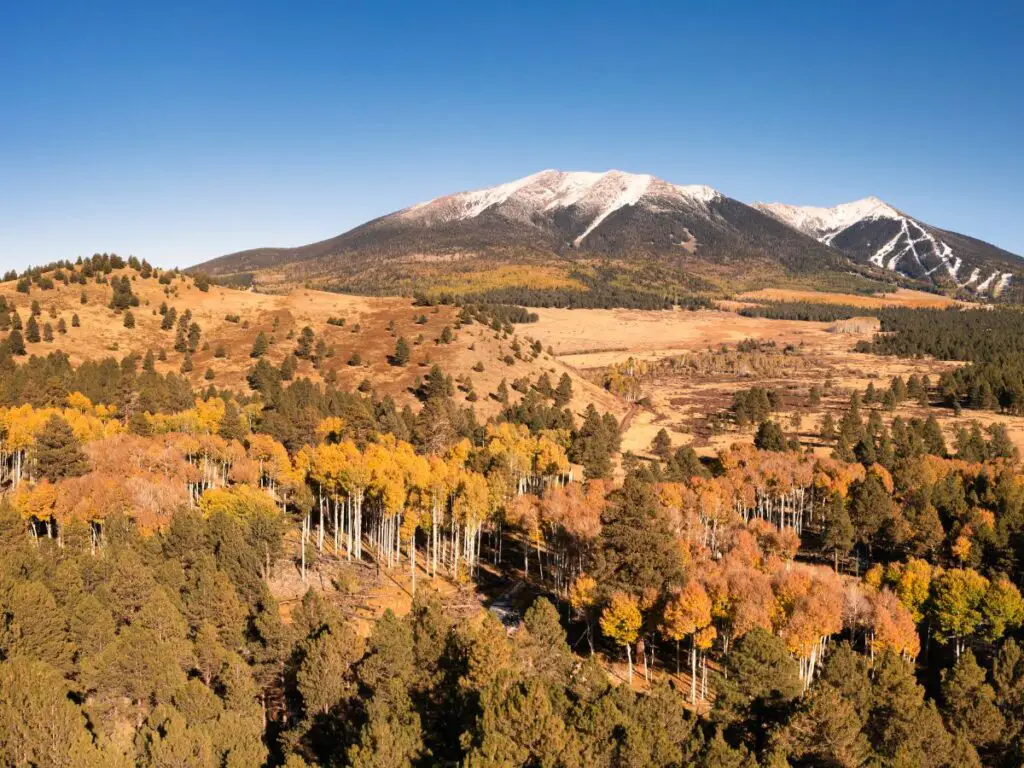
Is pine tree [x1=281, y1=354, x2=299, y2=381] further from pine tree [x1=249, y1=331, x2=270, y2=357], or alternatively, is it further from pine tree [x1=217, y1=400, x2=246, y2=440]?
pine tree [x1=217, y1=400, x2=246, y2=440]

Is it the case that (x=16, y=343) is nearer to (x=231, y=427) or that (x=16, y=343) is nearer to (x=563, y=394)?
(x=231, y=427)

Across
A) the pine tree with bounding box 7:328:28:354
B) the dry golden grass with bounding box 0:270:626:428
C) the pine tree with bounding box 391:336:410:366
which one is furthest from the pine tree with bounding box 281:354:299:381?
the pine tree with bounding box 7:328:28:354

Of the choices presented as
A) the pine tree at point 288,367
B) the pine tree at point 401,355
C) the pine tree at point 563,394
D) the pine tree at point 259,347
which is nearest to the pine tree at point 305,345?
the pine tree at point 259,347

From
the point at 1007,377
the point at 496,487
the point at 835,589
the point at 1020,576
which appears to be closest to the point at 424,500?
the point at 496,487

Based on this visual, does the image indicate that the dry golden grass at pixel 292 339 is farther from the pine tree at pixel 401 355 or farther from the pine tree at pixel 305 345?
the pine tree at pixel 305 345

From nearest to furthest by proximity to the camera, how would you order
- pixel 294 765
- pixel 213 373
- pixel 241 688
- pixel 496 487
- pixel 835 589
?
pixel 294 765, pixel 241 688, pixel 835 589, pixel 496 487, pixel 213 373

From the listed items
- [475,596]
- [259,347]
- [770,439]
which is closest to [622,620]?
[475,596]

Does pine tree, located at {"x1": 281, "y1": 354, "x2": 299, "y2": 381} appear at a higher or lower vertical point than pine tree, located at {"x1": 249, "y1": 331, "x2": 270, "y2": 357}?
lower

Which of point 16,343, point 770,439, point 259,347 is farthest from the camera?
point 259,347

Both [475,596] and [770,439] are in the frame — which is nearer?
[475,596]

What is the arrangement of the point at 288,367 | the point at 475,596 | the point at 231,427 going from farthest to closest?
1. the point at 288,367
2. the point at 231,427
3. the point at 475,596

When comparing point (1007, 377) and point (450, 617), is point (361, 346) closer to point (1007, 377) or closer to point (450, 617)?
point (450, 617)

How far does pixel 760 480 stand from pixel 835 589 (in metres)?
35.9

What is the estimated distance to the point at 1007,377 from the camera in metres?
159
